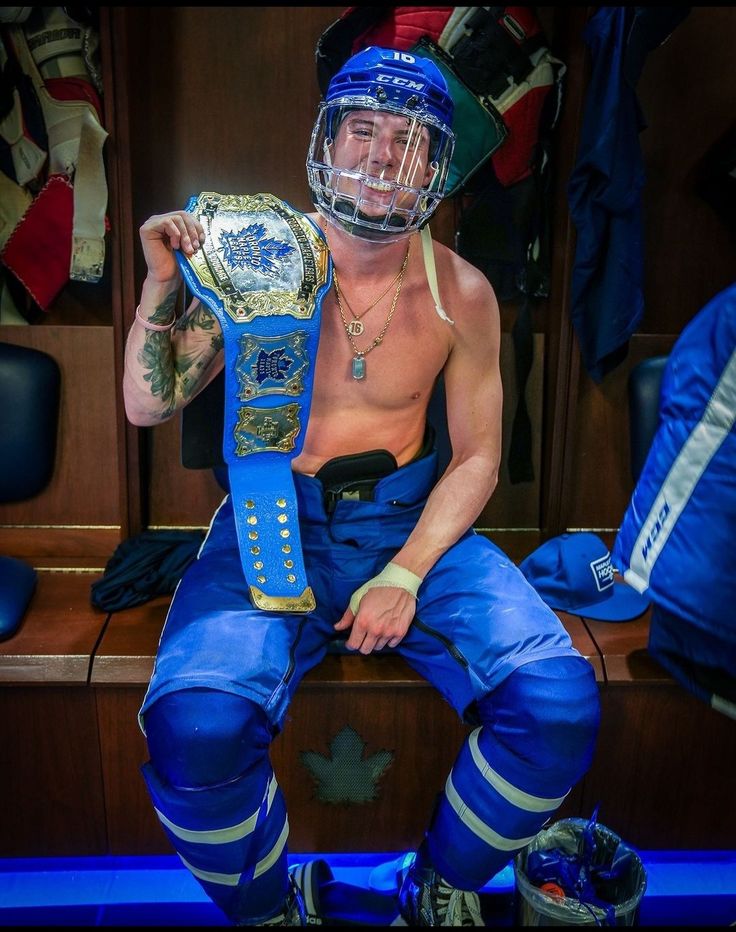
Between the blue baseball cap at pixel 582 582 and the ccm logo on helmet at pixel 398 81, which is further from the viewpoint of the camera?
the blue baseball cap at pixel 582 582

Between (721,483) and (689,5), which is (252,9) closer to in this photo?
(689,5)

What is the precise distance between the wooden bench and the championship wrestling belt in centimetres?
30

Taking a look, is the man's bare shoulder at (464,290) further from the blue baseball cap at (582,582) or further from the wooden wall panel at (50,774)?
the wooden wall panel at (50,774)

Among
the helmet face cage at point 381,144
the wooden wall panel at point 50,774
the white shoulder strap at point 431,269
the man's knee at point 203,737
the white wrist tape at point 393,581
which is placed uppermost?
the helmet face cage at point 381,144

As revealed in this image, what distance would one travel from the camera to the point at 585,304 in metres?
2.25

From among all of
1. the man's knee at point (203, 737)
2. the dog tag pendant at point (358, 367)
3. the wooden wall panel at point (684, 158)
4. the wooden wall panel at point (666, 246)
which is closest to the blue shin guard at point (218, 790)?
the man's knee at point (203, 737)

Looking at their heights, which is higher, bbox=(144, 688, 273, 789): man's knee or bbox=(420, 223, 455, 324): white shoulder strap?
bbox=(420, 223, 455, 324): white shoulder strap

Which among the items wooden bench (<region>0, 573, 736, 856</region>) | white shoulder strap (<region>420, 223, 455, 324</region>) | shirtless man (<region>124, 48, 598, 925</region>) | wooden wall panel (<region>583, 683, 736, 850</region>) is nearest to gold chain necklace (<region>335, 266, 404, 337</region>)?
shirtless man (<region>124, 48, 598, 925</region>)

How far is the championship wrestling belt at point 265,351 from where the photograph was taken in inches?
58.1

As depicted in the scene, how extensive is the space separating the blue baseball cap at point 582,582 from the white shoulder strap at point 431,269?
2.10 feet

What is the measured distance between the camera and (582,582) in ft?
6.66

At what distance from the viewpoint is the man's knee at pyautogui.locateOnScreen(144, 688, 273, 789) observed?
53.7 inches

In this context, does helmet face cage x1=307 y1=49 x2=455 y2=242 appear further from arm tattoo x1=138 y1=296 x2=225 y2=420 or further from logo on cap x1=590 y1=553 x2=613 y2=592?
logo on cap x1=590 y1=553 x2=613 y2=592

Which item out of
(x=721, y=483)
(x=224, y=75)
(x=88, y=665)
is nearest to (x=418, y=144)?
(x=721, y=483)
